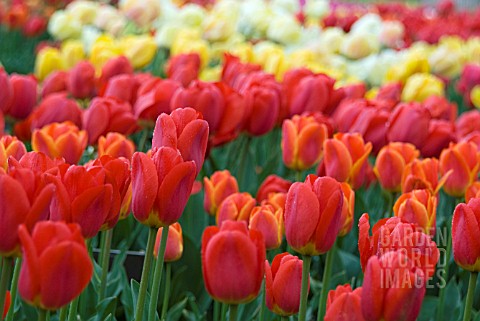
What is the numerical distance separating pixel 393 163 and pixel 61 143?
23.4 inches

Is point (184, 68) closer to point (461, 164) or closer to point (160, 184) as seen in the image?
point (461, 164)

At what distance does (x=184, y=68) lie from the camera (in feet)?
7.11

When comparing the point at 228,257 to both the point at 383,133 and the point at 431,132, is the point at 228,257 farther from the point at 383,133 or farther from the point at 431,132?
the point at 431,132

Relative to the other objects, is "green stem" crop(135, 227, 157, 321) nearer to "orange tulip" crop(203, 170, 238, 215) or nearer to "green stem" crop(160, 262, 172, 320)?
"green stem" crop(160, 262, 172, 320)

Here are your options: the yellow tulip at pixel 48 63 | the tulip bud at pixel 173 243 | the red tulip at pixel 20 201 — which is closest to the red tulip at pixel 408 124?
the tulip bud at pixel 173 243

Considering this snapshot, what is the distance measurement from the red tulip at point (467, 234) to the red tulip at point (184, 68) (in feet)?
4.01

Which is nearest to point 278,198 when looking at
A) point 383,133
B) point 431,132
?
point 383,133

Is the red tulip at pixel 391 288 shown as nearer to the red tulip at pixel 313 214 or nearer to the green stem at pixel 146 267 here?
the red tulip at pixel 313 214

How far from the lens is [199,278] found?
5.01ft

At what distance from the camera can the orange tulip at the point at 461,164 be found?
150cm

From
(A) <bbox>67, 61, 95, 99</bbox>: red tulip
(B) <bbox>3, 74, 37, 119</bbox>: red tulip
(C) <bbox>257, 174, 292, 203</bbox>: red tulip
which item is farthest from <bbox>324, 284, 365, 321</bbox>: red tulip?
(A) <bbox>67, 61, 95, 99</bbox>: red tulip

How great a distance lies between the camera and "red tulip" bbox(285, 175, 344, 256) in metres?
0.95

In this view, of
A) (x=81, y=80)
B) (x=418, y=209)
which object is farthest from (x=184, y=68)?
(x=418, y=209)

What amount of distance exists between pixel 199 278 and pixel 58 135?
36 centimetres
